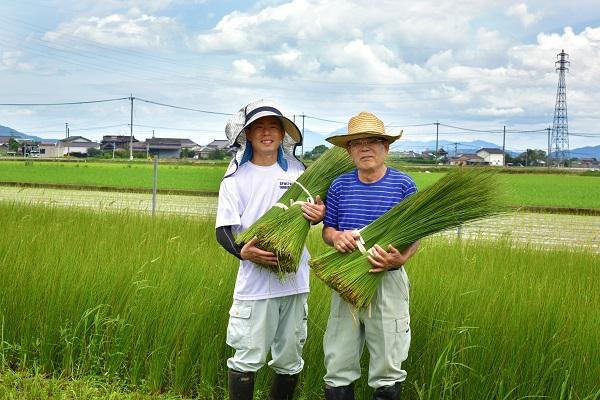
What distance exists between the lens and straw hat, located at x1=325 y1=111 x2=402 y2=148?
2666 mm

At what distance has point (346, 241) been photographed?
106 inches

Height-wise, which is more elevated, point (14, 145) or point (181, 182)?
point (14, 145)

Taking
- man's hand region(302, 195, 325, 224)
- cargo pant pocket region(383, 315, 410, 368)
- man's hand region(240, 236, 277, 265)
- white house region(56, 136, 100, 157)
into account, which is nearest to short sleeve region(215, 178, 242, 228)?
man's hand region(240, 236, 277, 265)

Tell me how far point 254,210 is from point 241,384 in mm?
780

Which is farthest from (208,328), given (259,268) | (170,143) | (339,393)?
(170,143)

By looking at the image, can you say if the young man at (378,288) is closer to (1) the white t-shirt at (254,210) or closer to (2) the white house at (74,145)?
(1) the white t-shirt at (254,210)

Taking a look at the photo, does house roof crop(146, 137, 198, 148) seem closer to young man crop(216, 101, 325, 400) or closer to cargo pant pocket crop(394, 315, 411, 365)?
young man crop(216, 101, 325, 400)

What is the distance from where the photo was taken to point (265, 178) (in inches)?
120

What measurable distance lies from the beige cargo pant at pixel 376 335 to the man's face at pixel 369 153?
444 millimetres

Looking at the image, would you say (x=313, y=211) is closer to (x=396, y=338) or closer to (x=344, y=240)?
(x=344, y=240)

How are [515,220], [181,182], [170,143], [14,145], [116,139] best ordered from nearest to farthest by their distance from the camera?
[515,220] < [181,182] < [14,145] < [170,143] < [116,139]

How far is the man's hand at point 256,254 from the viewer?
2865mm

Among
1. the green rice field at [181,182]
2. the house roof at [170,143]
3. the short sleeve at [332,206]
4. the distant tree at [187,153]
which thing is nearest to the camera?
the short sleeve at [332,206]

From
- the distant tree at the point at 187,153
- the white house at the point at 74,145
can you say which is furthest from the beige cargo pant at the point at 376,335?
the white house at the point at 74,145
